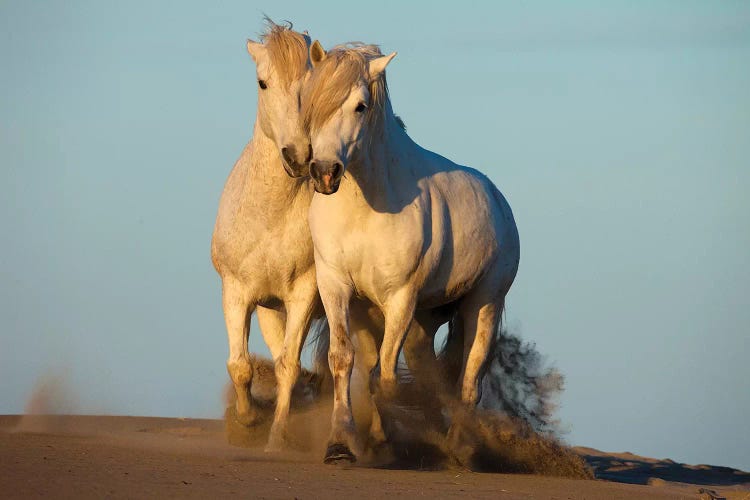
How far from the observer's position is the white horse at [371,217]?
9508mm

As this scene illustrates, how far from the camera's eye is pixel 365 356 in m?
11.2

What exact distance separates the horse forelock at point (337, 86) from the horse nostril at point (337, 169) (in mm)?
370

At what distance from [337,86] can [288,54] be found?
73 cm

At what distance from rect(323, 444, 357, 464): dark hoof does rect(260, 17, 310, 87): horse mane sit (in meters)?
2.48

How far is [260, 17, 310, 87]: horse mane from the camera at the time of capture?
33.0 feet

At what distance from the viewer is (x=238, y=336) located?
10.9 meters

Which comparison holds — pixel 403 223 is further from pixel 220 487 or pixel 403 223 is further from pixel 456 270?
pixel 220 487

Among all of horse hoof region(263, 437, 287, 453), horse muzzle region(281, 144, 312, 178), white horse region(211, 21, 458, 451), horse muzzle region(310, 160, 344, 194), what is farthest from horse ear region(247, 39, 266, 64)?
horse hoof region(263, 437, 287, 453)

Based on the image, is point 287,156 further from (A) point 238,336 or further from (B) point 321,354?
(B) point 321,354

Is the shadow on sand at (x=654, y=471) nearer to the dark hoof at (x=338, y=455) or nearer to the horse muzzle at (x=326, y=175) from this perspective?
the dark hoof at (x=338, y=455)

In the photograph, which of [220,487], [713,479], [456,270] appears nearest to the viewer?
[220,487]

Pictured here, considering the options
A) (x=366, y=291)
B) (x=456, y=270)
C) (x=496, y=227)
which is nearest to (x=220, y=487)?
(x=366, y=291)

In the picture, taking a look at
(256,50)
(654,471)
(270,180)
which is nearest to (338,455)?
(270,180)

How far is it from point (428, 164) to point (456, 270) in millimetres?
792
